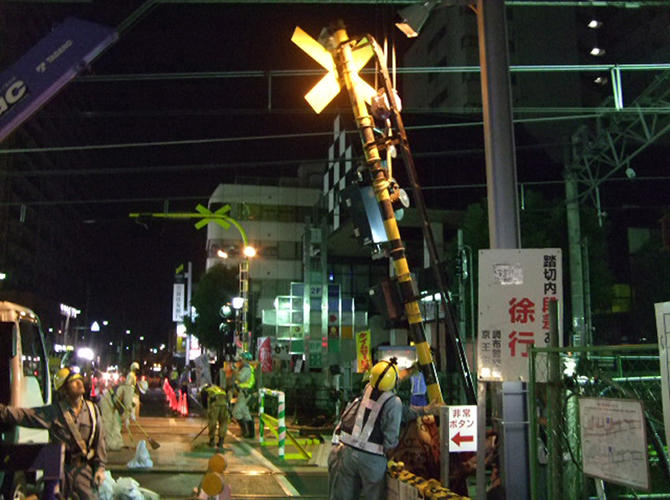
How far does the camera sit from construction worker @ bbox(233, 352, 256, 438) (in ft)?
56.4

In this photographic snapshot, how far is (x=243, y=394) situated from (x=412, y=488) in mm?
12663

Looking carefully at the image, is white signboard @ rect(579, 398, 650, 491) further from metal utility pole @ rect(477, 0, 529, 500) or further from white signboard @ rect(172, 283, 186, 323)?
white signboard @ rect(172, 283, 186, 323)

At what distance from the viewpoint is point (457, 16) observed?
1945 inches

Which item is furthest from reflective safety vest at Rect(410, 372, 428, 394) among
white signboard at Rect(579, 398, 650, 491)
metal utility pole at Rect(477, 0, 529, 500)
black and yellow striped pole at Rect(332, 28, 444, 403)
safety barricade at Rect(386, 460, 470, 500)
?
white signboard at Rect(579, 398, 650, 491)

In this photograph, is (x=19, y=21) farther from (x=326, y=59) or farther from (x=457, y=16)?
(x=326, y=59)

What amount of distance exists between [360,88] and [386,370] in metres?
4.93

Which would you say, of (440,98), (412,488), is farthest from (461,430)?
(440,98)

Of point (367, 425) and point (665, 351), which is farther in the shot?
point (367, 425)

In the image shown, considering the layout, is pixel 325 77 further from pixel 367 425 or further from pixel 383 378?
pixel 367 425

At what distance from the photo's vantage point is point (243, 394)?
18.2m

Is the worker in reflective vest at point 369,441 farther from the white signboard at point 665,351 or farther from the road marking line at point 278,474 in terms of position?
the road marking line at point 278,474

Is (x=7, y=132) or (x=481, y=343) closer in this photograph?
(x=481, y=343)

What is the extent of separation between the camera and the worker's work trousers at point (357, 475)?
6195 mm

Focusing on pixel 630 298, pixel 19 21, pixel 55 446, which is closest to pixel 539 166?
pixel 630 298
